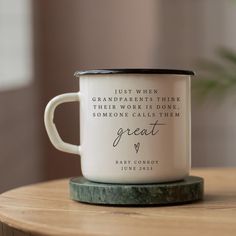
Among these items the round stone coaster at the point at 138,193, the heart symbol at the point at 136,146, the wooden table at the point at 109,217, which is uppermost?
the heart symbol at the point at 136,146

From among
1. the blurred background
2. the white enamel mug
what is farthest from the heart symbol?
the blurred background

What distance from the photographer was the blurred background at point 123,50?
2229mm

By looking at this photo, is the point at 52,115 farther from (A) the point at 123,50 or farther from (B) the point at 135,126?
(A) the point at 123,50

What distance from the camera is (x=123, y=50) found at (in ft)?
7.32

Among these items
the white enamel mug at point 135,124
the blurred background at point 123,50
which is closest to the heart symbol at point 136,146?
the white enamel mug at point 135,124

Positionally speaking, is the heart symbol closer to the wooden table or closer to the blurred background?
the wooden table

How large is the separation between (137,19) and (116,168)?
156 centimetres

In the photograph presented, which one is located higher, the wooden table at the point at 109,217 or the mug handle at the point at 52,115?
the mug handle at the point at 52,115

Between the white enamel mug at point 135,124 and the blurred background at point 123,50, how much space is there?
1.43 meters

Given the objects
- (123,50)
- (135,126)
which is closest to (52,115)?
(135,126)

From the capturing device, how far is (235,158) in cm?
229

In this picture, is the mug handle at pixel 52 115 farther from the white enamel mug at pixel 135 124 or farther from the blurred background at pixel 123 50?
the blurred background at pixel 123 50

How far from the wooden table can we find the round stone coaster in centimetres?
1

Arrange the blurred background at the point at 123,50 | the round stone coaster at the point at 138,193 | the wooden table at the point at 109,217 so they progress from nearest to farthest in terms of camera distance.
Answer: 1. the wooden table at the point at 109,217
2. the round stone coaster at the point at 138,193
3. the blurred background at the point at 123,50
